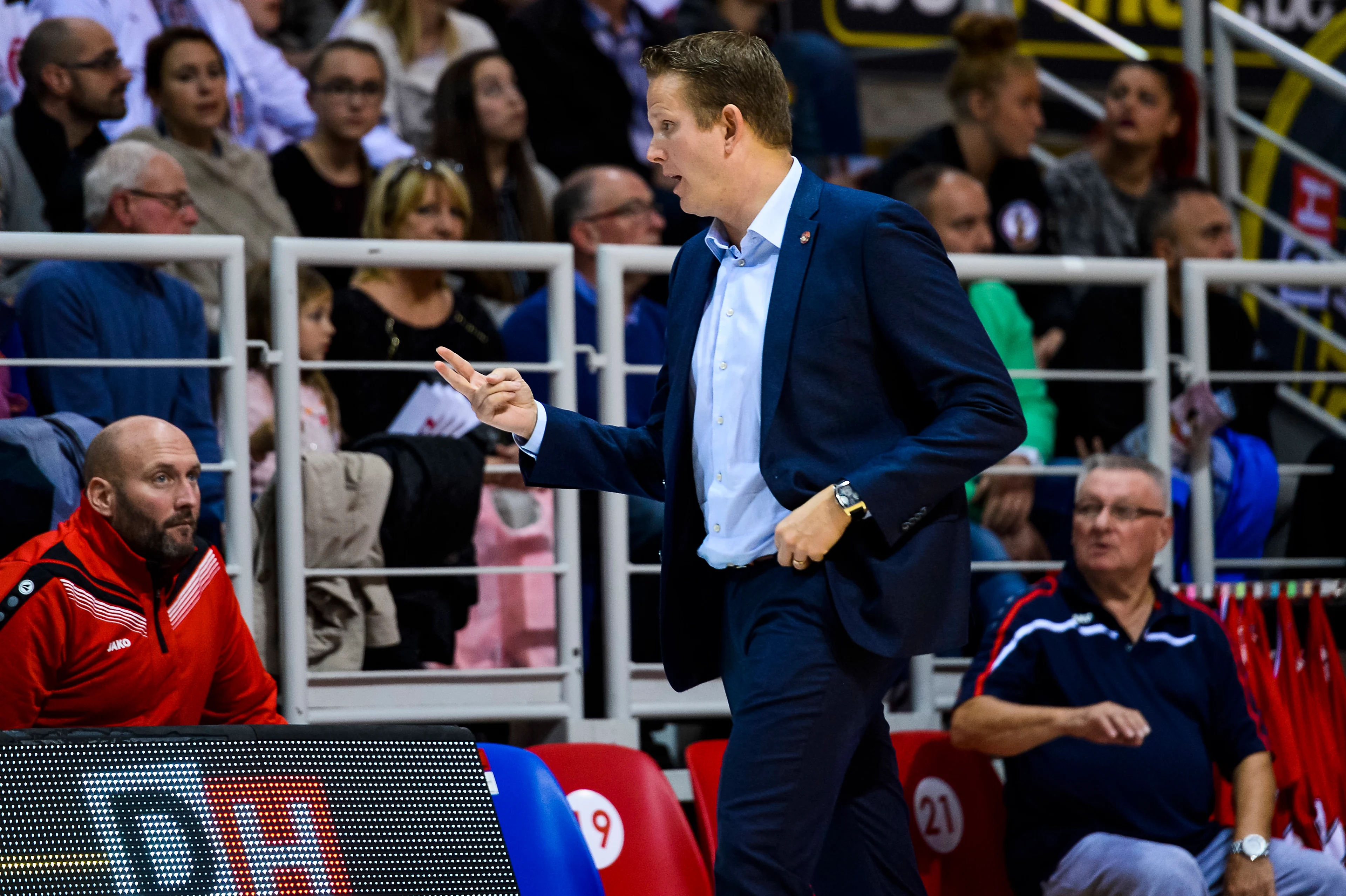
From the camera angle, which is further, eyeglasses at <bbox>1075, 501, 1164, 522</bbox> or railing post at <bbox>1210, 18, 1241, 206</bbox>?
railing post at <bbox>1210, 18, 1241, 206</bbox>

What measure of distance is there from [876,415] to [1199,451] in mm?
2432

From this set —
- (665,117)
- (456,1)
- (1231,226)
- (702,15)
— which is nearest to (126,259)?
(665,117)

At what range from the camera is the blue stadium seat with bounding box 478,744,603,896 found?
10.6 ft

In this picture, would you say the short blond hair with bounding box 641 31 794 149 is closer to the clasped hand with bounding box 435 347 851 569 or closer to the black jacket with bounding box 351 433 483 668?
the clasped hand with bounding box 435 347 851 569

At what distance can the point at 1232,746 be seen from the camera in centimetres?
413

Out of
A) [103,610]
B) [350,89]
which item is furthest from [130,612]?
[350,89]

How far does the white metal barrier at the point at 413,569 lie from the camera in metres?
3.99

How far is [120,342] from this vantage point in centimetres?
402

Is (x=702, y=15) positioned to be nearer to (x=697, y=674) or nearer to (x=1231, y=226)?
(x=1231, y=226)

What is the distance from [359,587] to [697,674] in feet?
5.22

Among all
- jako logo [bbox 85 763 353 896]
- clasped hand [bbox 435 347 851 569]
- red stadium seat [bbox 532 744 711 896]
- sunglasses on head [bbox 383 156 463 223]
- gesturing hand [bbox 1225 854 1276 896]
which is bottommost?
gesturing hand [bbox 1225 854 1276 896]

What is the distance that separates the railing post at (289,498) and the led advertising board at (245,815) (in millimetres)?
1160

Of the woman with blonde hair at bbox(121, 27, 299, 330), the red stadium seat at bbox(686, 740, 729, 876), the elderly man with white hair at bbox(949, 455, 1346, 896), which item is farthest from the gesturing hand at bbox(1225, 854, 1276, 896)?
the woman with blonde hair at bbox(121, 27, 299, 330)

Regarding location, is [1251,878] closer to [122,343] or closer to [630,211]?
[630,211]
